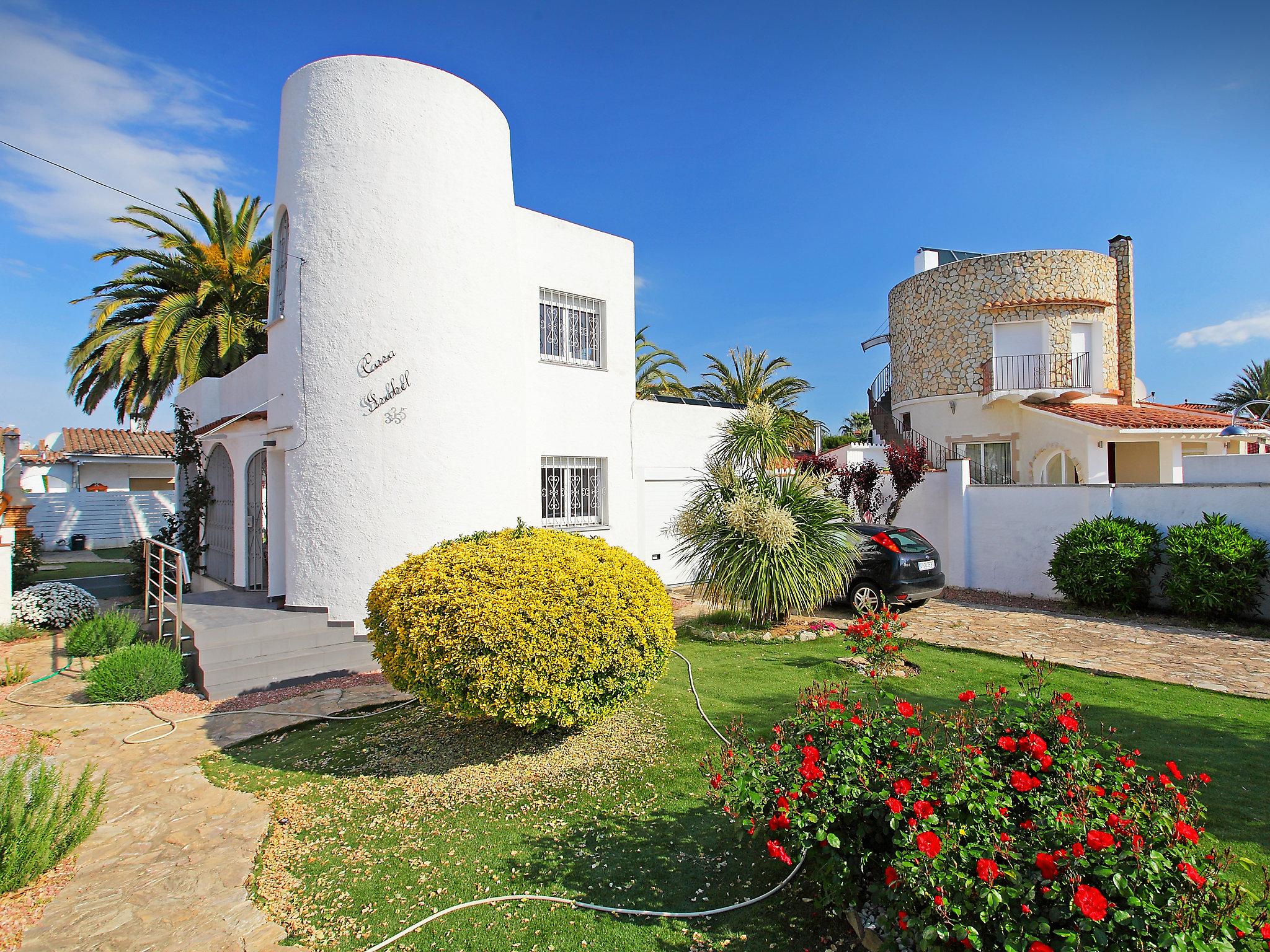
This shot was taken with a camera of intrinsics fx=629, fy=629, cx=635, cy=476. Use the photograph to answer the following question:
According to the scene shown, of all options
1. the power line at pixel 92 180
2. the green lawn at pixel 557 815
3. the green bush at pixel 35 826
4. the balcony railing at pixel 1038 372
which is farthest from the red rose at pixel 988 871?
the balcony railing at pixel 1038 372

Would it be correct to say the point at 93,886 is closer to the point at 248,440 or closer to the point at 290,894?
the point at 290,894

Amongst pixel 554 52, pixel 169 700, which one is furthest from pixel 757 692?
pixel 554 52

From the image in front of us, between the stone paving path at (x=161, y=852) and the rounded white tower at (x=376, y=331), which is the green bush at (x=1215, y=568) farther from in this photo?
the stone paving path at (x=161, y=852)

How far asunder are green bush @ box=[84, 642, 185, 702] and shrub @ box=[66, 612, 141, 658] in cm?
170

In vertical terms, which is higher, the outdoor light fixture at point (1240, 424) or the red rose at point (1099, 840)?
the outdoor light fixture at point (1240, 424)

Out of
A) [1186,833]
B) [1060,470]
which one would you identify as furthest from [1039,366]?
[1186,833]

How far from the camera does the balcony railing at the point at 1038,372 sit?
20.5 meters

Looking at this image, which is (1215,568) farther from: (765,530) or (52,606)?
(52,606)

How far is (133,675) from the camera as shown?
7250 mm

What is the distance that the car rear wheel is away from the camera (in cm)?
1045

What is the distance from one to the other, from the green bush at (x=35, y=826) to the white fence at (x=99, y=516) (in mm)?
25612

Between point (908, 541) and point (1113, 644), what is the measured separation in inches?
123

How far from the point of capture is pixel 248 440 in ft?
34.1

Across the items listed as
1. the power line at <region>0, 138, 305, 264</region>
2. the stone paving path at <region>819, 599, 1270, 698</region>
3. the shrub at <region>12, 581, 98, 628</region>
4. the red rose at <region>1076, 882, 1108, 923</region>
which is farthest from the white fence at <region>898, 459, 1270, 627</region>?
the shrub at <region>12, 581, 98, 628</region>
